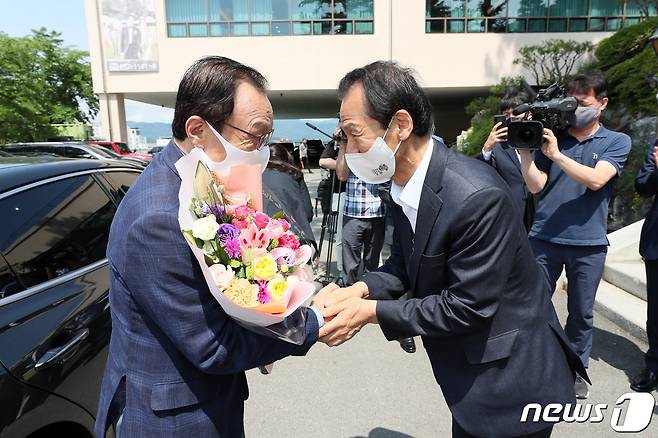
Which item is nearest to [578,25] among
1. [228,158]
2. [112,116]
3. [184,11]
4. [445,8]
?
[445,8]

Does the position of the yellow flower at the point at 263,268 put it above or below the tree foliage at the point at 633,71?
below

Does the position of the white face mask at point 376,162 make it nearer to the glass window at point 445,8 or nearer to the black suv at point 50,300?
the black suv at point 50,300

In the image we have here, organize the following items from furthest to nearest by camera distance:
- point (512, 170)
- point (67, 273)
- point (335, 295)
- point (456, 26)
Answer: point (456, 26) → point (512, 170) → point (67, 273) → point (335, 295)

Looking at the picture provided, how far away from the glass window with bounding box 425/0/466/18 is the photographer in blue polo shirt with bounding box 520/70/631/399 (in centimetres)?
1711

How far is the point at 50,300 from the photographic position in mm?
1885

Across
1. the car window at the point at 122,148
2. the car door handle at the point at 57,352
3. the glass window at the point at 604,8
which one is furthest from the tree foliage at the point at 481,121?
the car window at the point at 122,148

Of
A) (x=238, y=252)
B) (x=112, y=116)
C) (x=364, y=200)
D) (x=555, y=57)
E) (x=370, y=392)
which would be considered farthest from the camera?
(x=112, y=116)

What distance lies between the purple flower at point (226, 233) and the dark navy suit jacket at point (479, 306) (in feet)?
2.04

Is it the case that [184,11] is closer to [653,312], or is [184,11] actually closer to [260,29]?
[260,29]

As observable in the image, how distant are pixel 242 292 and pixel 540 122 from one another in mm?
2377

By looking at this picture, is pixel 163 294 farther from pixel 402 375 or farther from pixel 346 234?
pixel 346 234

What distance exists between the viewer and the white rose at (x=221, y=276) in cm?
119

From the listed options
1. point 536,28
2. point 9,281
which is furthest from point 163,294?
point 536,28

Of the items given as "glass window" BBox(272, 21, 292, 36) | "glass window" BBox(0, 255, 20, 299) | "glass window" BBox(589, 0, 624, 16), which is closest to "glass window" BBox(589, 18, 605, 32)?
"glass window" BBox(589, 0, 624, 16)
